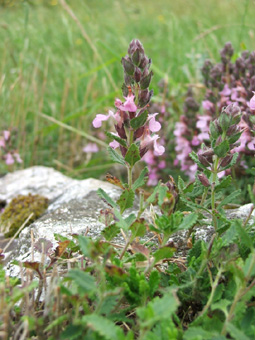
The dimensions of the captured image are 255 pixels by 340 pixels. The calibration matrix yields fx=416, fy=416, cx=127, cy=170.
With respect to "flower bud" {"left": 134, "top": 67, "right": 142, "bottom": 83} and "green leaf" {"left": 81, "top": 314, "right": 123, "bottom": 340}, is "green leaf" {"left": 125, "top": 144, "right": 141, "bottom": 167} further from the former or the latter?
"green leaf" {"left": 81, "top": 314, "right": 123, "bottom": 340}

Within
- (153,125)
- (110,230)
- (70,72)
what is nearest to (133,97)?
(153,125)

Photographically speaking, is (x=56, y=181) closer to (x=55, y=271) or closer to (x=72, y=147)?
(x=72, y=147)

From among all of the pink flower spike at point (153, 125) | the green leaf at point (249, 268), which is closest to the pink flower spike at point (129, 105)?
the pink flower spike at point (153, 125)

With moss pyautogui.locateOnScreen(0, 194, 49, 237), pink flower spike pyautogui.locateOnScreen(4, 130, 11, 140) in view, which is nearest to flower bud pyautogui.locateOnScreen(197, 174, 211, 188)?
moss pyautogui.locateOnScreen(0, 194, 49, 237)

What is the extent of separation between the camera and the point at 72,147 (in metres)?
3.37

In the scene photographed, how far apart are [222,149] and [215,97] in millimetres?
1359

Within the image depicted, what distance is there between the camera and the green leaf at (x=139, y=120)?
127 centimetres

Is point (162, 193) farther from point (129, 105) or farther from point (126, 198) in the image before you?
point (129, 105)

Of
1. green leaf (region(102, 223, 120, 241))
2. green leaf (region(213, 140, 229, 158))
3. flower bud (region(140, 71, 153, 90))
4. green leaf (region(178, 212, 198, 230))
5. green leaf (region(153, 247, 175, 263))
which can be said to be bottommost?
green leaf (region(153, 247, 175, 263))

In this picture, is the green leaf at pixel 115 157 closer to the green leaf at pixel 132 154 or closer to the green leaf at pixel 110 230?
the green leaf at pixel 132 154

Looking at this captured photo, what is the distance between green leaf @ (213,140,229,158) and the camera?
121 cm

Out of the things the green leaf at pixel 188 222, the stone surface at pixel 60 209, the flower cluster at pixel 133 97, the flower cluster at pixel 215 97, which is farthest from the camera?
the flower cluster at pixel 215 97

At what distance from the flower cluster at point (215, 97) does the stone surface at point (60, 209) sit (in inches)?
25.7

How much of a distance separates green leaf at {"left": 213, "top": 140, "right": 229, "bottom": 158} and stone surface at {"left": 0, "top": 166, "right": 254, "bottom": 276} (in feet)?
1.18
